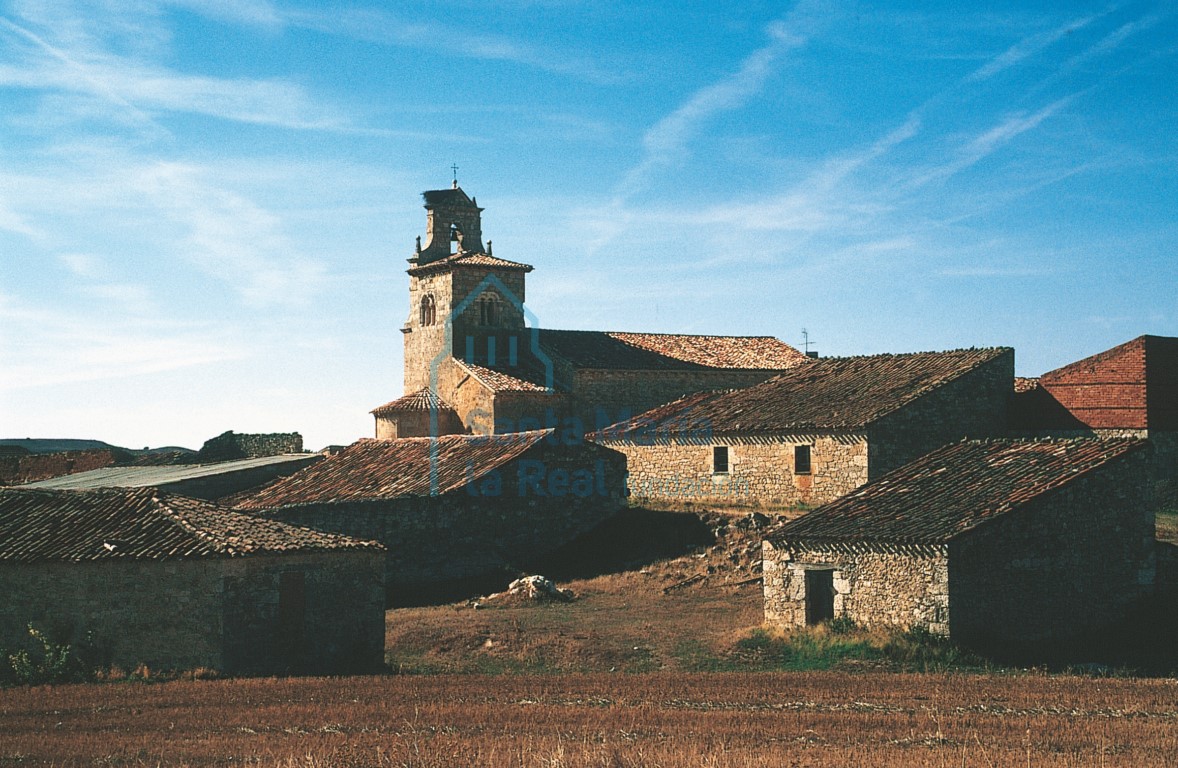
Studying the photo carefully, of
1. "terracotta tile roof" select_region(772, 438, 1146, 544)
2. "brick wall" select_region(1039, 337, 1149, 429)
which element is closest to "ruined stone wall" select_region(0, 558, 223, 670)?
"terracotta tile roof" select_region(772, 438, 1146, 544)

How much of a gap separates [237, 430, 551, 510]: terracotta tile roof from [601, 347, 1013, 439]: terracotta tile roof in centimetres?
687

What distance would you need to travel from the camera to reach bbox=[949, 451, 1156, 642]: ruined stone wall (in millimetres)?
21359

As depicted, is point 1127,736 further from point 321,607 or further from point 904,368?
point 904,368

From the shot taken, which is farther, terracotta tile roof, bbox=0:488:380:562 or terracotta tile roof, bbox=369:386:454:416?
terracotta tile roof, bbox=369:386:454:416

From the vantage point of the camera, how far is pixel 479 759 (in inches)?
506

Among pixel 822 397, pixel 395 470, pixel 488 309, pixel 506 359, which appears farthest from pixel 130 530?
pixel 488 309

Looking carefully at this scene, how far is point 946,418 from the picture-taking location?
35.4 meters

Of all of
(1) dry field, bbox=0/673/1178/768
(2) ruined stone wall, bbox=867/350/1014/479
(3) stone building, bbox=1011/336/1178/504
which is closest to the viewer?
(1) dry field, bbox=0/673/1178/768

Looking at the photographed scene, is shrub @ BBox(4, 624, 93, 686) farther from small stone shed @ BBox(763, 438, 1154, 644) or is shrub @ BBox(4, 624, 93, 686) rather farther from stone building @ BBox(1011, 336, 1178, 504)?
stone building @ BBox(1011, 336, 1178, 504)

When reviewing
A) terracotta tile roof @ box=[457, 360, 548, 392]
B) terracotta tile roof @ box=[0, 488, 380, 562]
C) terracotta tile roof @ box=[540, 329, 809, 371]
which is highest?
terracotta tile roof @ box=[540, 329, 809, 371]

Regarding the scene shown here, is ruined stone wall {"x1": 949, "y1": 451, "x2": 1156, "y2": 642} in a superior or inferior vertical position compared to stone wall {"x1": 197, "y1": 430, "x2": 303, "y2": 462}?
inferior

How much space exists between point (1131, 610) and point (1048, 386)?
14.7 m

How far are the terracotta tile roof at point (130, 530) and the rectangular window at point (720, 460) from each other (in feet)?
56.3

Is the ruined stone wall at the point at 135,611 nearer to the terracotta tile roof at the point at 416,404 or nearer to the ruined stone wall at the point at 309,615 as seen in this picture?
the ruined stone wall at the point at 309,615
